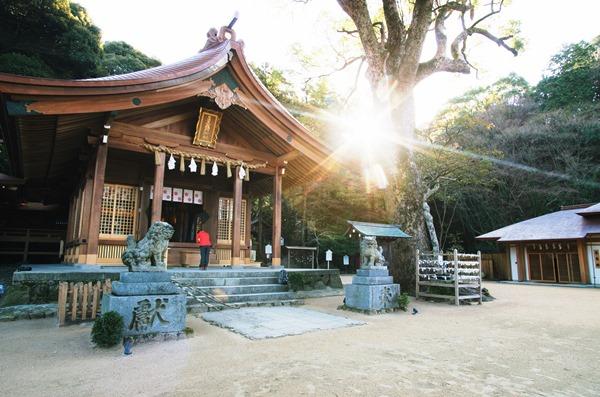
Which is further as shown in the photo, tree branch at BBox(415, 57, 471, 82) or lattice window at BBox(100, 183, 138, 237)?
tree branch at BBox(415, 57, 471, 82)

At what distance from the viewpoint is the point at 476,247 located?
26078 millimetres

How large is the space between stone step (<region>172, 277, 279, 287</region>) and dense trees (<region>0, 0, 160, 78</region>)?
15.1 m

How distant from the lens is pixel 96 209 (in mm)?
8812

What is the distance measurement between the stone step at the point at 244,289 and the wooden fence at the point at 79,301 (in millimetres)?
2088

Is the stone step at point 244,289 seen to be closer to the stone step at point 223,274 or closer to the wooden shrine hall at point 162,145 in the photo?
the stone step at point 223,274

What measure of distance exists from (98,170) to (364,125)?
10.1 m

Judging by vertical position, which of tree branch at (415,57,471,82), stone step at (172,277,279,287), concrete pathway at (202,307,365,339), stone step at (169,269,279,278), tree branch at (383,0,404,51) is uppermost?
tree branch at (383,0,404,51)

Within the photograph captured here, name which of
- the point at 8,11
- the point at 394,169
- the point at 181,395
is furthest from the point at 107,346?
the point at 8,11

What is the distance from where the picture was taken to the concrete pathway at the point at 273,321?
570 cm

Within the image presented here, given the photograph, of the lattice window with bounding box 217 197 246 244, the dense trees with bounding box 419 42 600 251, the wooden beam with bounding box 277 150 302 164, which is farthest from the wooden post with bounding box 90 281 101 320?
the dense trees with bounding box 419 42 600 251

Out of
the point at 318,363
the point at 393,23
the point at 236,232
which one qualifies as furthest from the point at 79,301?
the point at 393,23

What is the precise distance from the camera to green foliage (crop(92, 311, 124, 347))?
4594mm

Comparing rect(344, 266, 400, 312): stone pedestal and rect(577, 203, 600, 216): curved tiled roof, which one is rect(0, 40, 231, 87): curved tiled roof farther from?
rect(577, 203, 600, 216): curved tiled roof

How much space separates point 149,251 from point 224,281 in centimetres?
352
